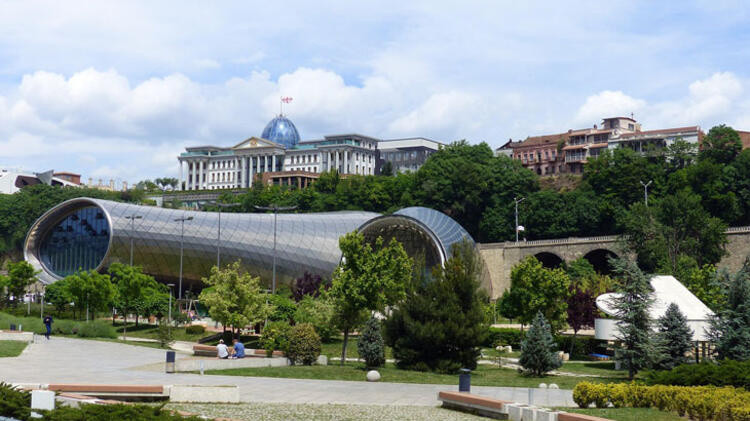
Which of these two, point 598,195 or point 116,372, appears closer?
point 116,372

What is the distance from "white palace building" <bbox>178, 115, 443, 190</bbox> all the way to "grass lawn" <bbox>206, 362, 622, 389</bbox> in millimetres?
122222

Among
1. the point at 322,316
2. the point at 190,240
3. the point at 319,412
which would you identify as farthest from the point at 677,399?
the point at 190,240

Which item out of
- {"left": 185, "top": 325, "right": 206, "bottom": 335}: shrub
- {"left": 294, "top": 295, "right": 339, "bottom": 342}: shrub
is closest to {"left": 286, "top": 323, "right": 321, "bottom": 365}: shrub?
{"left": 294, "top": 295, "right": 339, "bottom": 342}: shrub

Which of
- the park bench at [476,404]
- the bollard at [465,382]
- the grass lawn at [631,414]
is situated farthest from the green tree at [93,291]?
the grass lawn at [631,414]

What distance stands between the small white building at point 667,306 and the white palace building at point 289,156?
11890 cm

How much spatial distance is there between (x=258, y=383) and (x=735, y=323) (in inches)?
623

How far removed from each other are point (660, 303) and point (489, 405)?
16.5 m

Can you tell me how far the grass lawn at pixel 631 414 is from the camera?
58.1ft

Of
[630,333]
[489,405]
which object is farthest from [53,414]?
[630,333]

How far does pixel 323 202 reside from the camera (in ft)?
371

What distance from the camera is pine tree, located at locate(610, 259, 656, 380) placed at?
2738cm

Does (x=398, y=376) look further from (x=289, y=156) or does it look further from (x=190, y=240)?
(x=289, y=156)

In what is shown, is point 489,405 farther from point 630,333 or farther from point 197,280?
point 197,280

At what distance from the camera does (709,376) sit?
2162 centimetres
